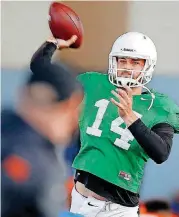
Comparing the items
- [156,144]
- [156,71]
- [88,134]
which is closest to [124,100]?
[156,144]

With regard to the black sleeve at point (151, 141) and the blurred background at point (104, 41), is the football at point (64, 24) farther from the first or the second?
the black sleeve at point (151, 141)

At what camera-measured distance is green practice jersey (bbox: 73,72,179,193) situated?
2053 millimetres

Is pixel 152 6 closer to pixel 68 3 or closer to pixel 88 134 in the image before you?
pixel 68 3

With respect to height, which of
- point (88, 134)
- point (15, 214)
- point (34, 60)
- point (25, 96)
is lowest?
point (15, 214)

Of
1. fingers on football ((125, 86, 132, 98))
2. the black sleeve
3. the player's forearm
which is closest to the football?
the player's forearm

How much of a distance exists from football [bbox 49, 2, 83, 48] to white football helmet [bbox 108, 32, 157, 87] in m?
0.36

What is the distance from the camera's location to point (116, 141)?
6.75 ft

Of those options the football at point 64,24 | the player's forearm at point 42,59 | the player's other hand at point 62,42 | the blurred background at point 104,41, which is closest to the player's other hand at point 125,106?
the player's forearm at point 42,59

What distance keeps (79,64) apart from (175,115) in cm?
96

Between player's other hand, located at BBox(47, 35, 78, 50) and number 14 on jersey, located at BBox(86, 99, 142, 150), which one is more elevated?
player's other hand, located at BBox(47, 35, 78, 50)

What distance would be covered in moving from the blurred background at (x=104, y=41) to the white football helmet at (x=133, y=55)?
2.31ft

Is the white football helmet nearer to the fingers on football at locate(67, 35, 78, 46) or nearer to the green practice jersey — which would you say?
the green practice jersey

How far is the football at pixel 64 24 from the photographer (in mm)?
2477

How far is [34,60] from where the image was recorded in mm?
2229
